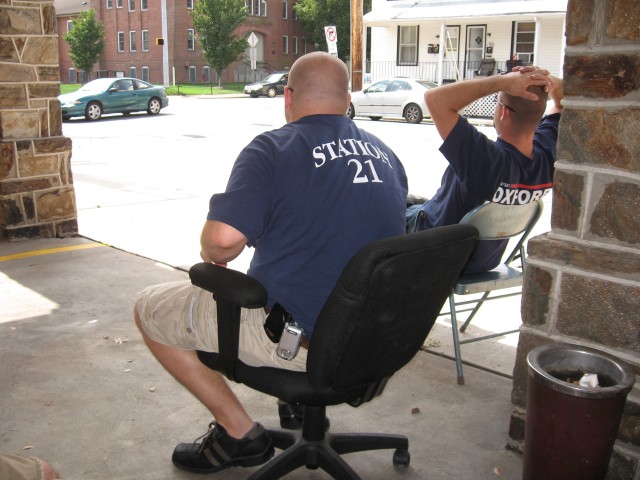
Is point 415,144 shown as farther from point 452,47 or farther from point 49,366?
point 452,47

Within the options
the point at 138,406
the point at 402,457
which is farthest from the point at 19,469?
the point at 402,457

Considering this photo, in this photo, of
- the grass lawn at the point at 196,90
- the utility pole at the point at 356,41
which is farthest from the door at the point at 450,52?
the grass lawn at the point at 196,90

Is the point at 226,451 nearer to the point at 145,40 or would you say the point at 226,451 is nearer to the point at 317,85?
the point at 317,85

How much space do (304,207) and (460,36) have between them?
89.8ft

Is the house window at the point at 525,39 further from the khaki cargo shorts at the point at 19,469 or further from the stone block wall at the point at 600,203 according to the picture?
the khaki cargo shorts at the point at 19,469

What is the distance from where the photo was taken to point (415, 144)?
1483 centimetres

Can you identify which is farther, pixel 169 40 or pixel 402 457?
pixel 169 40

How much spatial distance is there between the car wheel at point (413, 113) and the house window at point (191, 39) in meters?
30.5

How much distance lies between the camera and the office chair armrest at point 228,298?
223cm

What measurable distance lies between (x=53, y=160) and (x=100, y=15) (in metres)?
48.4

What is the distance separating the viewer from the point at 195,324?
255 cm

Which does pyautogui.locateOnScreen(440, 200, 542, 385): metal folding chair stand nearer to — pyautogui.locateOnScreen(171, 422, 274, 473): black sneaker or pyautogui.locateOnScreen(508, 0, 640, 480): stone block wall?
pyautogui.locateOnScreen(508, 0, 640, 480): stone block wall

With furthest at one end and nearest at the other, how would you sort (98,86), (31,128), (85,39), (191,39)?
(191,39), (85,39), (98,86), (31,128)

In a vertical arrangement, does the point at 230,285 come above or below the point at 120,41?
below
